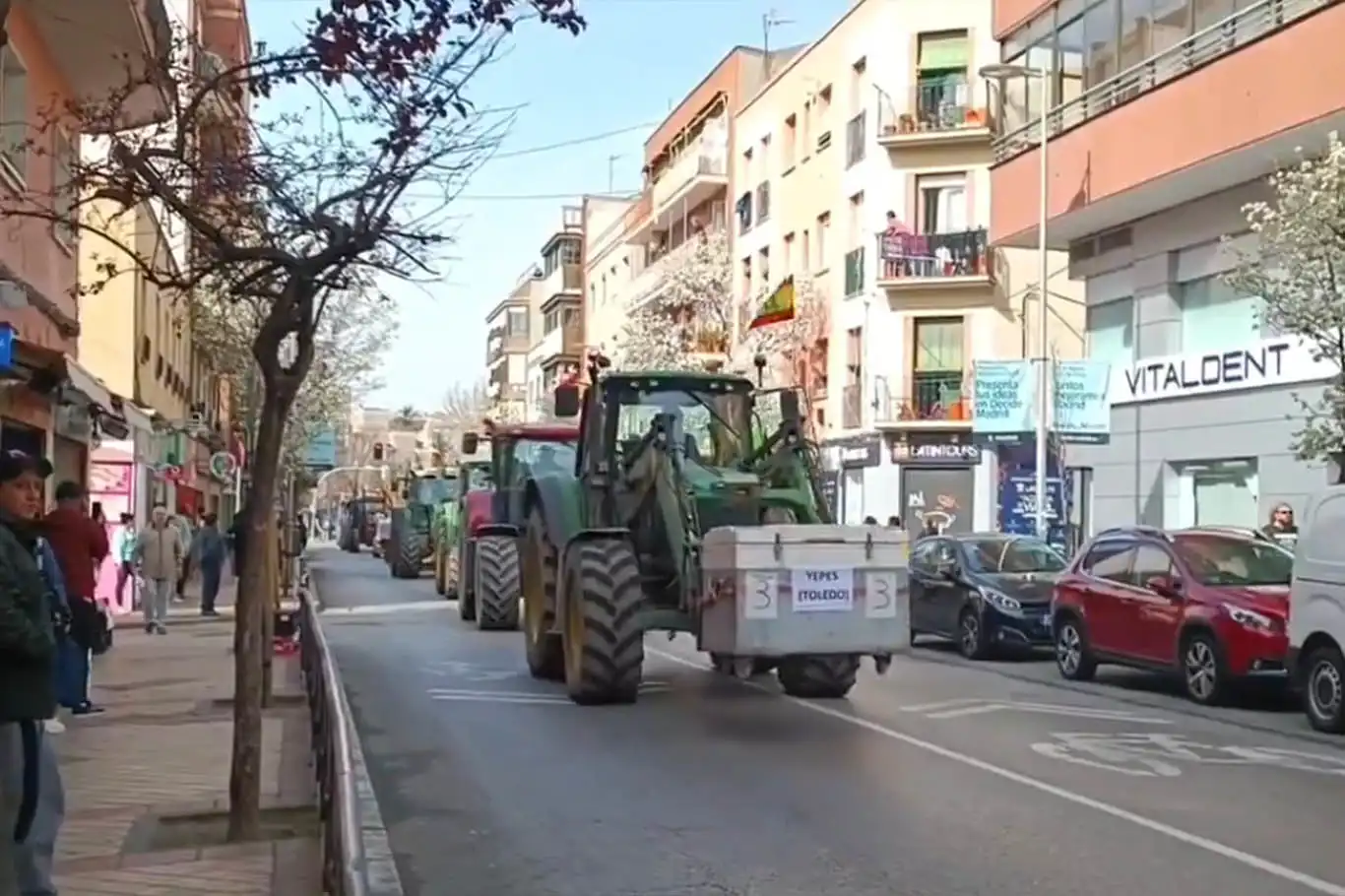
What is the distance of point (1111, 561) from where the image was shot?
17.7 m

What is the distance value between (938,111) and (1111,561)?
87.3 ft

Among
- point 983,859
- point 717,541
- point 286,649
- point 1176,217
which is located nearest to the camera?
point 983,859

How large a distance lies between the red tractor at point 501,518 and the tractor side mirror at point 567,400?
182 inches

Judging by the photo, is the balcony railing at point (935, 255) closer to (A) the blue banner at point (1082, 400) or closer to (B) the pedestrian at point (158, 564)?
(A) the blue banner at point (1082, 400)

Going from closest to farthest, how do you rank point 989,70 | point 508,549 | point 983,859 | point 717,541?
point 983,859 → point 717,541 → point 508,549 → point 989,70

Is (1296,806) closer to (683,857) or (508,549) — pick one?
(683,857)

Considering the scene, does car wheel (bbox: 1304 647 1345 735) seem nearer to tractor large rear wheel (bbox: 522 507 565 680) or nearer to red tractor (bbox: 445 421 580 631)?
tractor large rear wheel (bbox: 522 507 565 680)

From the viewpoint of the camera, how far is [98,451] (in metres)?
28.0

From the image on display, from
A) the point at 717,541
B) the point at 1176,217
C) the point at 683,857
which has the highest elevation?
the point at 1176,217

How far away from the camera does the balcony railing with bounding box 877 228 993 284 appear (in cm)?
4219

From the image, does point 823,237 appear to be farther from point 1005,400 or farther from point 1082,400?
point 1082,400

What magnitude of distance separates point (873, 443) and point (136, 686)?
2943cm

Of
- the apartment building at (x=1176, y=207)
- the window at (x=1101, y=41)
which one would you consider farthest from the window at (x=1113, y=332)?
the window at (x=1101, y=41)

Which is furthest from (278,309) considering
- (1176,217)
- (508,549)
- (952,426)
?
(952,426)
